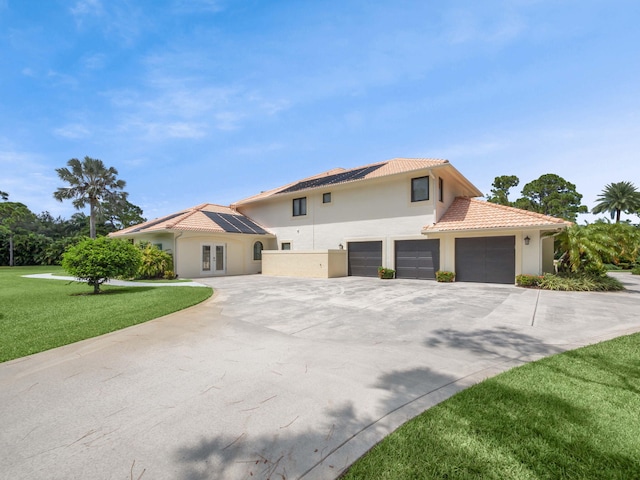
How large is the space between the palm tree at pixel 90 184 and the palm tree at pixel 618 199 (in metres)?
63.5

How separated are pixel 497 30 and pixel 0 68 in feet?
58.5

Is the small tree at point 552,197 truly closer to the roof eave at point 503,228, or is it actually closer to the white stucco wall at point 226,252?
the roof eave at point 503,228

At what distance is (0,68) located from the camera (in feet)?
34.9

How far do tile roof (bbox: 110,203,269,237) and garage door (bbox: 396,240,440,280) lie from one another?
37.1 ft

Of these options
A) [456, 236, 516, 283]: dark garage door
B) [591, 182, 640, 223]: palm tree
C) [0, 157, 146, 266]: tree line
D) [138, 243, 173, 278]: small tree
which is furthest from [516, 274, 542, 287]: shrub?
[591, 182, 640, 223]: palm tree

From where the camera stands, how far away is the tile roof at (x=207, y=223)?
18.7 meters

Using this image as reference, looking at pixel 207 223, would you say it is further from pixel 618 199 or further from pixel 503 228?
pixel 618 199

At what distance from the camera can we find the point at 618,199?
3825 cm

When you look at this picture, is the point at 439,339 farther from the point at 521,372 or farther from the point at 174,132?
the point at 174,132

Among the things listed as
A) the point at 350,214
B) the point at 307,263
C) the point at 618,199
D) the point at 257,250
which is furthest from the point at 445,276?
the point at 618,199

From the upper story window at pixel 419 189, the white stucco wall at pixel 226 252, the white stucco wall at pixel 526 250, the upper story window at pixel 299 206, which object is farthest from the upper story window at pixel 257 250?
the white stucco wall at pixel 526 250

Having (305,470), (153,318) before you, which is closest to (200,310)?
(153,318)

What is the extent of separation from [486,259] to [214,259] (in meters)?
17.4

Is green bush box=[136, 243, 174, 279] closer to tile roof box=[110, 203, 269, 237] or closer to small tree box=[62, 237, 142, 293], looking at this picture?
tile roof box=[110, 203, 269, 237]
